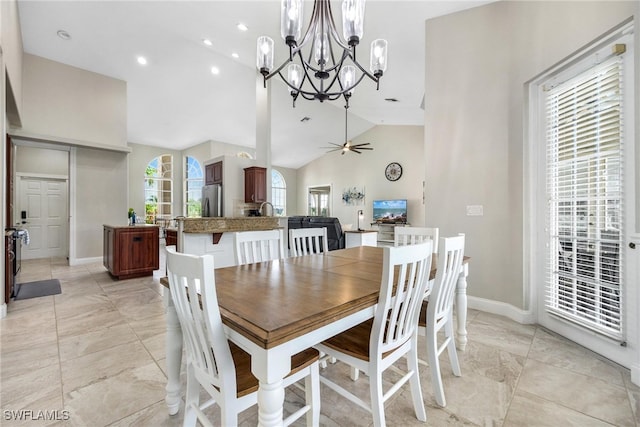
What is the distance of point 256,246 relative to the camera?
2.15 m

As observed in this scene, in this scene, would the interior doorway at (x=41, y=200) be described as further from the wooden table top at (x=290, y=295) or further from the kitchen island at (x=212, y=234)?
the wooden table top at (x=290, y=295)

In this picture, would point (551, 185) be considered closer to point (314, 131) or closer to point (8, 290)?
point (8, 290)

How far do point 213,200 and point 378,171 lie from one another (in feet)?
18.4

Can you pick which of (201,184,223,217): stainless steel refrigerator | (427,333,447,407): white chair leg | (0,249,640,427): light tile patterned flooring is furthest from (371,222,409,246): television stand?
(427,333,447,407): white chair leg

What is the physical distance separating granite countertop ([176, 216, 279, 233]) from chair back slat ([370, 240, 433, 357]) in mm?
2962

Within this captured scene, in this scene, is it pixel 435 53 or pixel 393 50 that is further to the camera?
pixel 393 50

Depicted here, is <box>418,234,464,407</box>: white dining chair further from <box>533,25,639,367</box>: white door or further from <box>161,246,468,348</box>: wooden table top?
<box>533,25,639,367</box>: white door

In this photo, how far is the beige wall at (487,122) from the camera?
8.43ft

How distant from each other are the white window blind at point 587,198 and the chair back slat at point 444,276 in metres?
1.38

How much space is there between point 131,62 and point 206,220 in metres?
3.65

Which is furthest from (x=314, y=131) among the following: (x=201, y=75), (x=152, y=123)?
(x=152, y=123)

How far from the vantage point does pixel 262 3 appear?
3342mm

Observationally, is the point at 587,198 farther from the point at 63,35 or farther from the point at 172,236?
the point at 63,35

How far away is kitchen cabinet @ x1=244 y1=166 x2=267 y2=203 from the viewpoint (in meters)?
5.07
